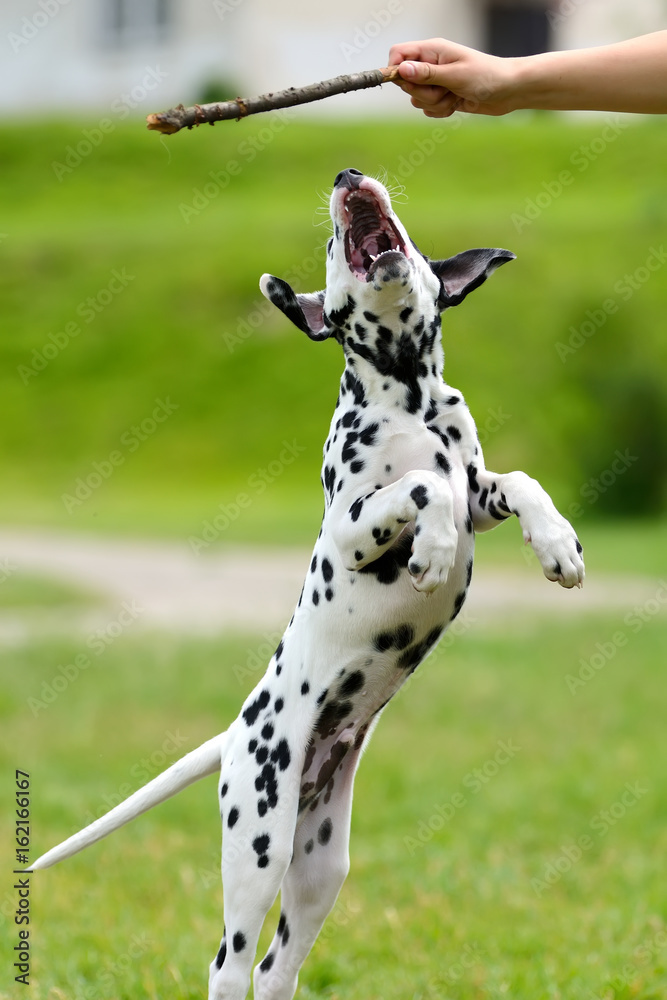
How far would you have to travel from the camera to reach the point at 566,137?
100ft

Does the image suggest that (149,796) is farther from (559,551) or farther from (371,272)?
(371,272)

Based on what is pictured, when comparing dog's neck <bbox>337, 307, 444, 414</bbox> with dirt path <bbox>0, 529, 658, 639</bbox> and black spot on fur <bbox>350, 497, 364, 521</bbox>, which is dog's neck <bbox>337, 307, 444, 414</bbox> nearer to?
black spot on fur <bbox>350, 497, 364, 521</bbox>

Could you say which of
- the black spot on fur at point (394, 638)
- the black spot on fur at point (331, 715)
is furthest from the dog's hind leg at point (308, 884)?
the black spot on fur at point (394, 638)

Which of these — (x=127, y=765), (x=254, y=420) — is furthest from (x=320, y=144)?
(x=127, y=765)

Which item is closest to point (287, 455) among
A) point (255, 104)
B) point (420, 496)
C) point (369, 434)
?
point (369, 434)

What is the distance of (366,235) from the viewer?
3.51m

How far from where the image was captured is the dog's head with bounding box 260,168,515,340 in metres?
Answer: 3.38

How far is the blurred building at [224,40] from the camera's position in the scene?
32.8 m

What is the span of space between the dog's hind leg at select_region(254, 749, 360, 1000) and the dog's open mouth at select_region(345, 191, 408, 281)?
1.39 meters

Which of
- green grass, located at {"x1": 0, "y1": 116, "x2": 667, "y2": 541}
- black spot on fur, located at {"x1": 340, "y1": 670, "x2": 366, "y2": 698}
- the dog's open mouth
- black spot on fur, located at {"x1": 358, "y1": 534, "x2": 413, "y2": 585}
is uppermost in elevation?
the dog's open mouth

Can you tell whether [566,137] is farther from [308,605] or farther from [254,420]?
[308,605]

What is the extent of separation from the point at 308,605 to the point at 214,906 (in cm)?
280

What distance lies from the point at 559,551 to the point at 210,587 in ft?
36.7


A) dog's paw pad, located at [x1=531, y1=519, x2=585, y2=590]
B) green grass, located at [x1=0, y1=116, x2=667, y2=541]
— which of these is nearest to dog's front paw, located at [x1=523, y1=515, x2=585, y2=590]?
dog's paw pad, located at [x1=531, y1=519, x2=585, y2=590]
